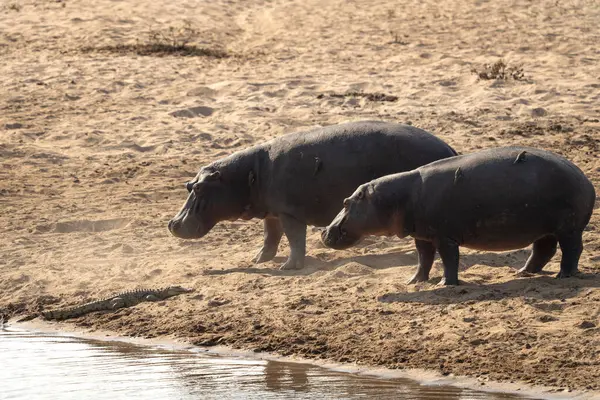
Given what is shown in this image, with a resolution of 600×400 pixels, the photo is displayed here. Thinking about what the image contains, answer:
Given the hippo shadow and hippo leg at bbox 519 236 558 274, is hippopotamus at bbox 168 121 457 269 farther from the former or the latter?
the hippo shadow

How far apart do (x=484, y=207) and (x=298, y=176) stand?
2.25 m

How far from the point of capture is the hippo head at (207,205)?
11633 millimetres

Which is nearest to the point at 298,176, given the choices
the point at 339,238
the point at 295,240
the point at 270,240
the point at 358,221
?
the point at 295,240

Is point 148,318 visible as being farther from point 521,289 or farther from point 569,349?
point 569,349

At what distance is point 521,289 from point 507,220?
0.50 metres

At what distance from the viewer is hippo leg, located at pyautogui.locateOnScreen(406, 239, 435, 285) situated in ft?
33.0

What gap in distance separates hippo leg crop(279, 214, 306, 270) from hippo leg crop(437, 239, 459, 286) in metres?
1.82

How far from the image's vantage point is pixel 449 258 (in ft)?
31.9

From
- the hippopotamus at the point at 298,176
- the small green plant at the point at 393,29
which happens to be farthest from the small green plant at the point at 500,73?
the hippopotamus at the point at 298,176

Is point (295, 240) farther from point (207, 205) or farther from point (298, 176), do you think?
point (207, 205)

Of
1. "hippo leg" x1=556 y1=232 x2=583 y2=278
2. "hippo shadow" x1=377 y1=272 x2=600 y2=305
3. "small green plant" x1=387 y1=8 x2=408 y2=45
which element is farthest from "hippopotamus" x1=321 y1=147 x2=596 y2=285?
"small green plant" x1=387 y1=8 x2=408 y2=45

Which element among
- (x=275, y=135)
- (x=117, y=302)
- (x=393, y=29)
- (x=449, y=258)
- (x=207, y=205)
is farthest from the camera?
(x=393, y=29)

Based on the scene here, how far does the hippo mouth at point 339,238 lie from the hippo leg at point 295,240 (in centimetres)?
116

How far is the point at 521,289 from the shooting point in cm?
946
